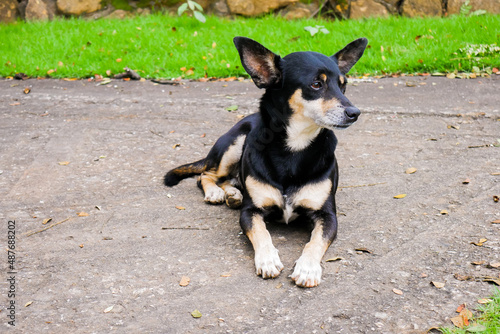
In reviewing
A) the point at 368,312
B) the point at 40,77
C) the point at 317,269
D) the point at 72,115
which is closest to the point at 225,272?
the point at 317,269

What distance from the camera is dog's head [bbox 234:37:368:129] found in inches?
135

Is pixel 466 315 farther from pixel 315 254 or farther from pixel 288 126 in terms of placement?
pixel 288 126

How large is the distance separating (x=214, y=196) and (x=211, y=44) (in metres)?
5.17

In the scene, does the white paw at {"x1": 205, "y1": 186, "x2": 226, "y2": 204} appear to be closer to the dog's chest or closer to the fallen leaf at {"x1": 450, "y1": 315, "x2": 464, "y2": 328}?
the dog's chest

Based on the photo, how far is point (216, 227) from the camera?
12.8 feet

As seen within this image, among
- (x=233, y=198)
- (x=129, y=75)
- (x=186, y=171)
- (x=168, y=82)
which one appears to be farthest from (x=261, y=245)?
(x=129, y=75)

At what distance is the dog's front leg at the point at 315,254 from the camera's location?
119 inches

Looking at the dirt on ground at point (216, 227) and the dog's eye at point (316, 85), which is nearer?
the dirt on ground at point (216, 227)

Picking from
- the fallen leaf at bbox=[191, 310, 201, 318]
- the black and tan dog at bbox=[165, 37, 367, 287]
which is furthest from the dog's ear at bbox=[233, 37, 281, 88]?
the fallen leaf at bbox=[191, 310, 201, 318]

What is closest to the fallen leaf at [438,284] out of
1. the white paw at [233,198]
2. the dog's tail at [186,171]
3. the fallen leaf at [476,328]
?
the fallen leaf at [476,328]

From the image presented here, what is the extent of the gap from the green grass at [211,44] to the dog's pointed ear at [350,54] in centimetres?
394

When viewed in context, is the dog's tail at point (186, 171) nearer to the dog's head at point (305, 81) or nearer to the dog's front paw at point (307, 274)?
the dog's head at point (305, 81)

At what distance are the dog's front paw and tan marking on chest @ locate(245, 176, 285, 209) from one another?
0.61 m

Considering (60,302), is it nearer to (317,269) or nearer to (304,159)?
(317,269)
